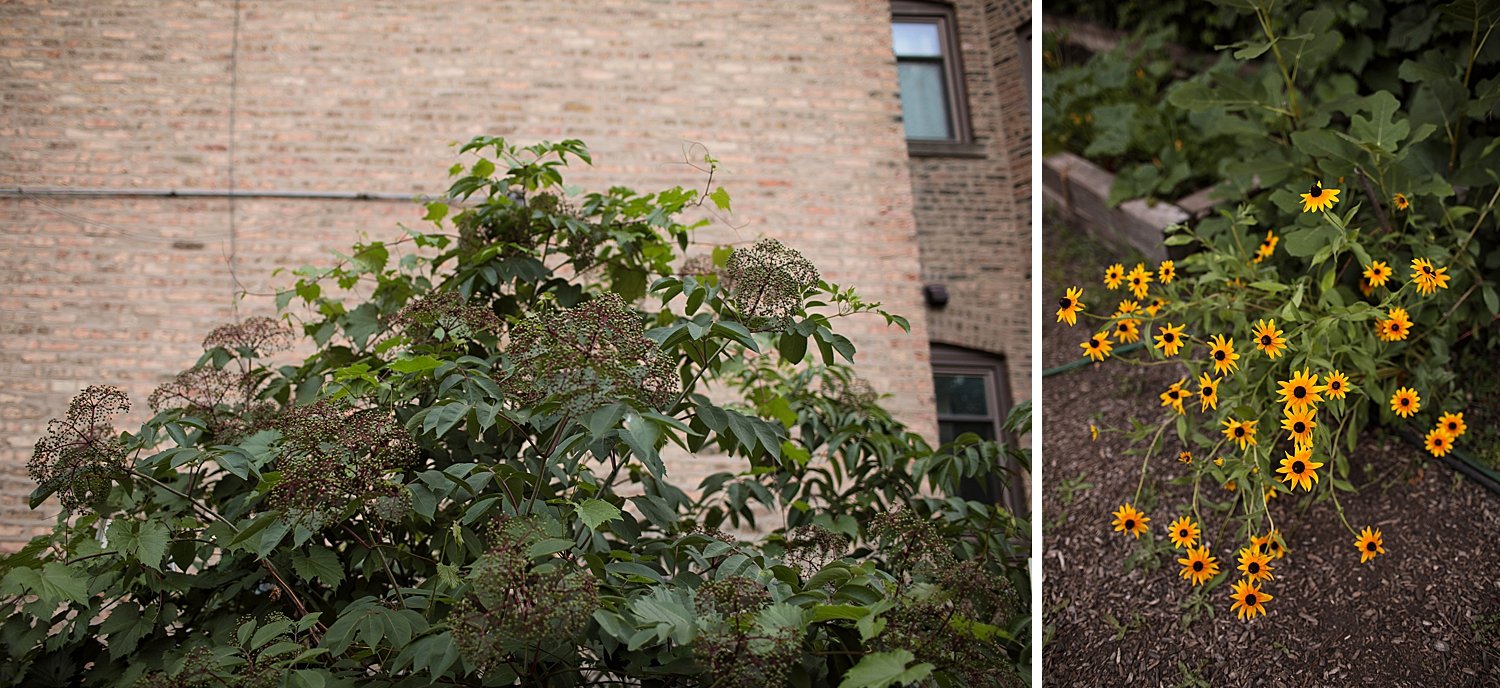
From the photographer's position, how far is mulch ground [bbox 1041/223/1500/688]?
2734 millimetres

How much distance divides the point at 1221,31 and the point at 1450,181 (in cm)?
213

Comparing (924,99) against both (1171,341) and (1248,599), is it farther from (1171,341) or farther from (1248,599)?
(1248,599)

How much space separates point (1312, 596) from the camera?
2.92m

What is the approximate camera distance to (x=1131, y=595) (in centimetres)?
313

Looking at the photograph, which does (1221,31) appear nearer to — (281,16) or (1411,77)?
(1411,77)

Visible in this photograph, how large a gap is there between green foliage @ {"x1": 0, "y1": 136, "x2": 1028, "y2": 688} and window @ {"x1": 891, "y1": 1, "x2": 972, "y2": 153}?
3902 mm

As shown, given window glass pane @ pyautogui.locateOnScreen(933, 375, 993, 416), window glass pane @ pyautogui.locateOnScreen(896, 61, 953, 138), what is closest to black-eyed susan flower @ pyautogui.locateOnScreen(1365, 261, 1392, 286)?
window glass pane @ pyautogui.locateOnScreen(933, 375, 993, 416)

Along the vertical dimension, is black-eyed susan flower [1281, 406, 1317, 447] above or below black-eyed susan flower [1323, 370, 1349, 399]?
below

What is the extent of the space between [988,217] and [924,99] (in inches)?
35.4

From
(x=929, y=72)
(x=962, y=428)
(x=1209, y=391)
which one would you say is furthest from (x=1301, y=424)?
(x=929, y=72)

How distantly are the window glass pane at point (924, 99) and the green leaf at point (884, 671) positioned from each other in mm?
5187

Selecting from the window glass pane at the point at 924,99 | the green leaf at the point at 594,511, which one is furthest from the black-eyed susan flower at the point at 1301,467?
the window glass pane at the point at 924,99

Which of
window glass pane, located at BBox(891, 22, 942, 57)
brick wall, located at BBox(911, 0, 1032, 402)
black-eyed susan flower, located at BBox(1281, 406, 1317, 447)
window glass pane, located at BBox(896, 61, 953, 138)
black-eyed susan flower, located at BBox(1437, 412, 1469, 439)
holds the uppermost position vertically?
window glass pane, located at BBox(891, 22, 942, 57)

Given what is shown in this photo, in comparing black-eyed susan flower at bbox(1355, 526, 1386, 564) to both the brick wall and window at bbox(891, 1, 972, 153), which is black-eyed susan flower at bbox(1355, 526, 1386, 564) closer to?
the brick wall
